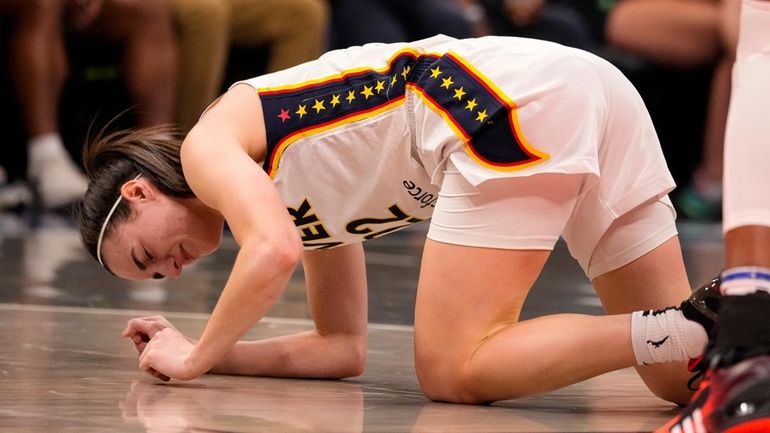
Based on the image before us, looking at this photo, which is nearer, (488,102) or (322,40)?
(488,102)

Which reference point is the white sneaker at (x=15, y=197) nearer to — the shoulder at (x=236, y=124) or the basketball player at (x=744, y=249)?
the shoulder at (x=236, y=124)

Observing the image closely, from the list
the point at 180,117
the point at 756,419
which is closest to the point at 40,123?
the point at 180,117

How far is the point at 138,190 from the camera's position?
234 centimetres

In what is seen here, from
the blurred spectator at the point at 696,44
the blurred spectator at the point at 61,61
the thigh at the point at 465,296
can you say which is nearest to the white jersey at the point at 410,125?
the thigh at the point at 465,296

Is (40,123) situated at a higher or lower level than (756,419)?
lower

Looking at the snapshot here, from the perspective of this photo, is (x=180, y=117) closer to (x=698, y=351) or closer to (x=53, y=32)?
(x=53, y=32)

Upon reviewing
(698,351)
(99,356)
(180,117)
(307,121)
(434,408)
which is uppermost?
(307,121)

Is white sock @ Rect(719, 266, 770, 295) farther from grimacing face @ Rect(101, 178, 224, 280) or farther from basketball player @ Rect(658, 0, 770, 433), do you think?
grimacing face @ Rect(101, 178, 224, 280)

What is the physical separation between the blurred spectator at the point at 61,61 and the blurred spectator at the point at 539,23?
6.40 ft

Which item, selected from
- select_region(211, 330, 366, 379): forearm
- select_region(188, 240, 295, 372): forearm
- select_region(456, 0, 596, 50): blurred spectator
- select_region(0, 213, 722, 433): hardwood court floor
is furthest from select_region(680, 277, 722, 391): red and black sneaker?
select_region(456, 0, 596, 50): blurred spectator

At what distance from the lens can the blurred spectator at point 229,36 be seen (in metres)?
6.03

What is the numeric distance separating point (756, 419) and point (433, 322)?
73 centimetres

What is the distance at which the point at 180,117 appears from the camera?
6.24m

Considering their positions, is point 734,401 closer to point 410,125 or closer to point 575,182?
point 575,182
